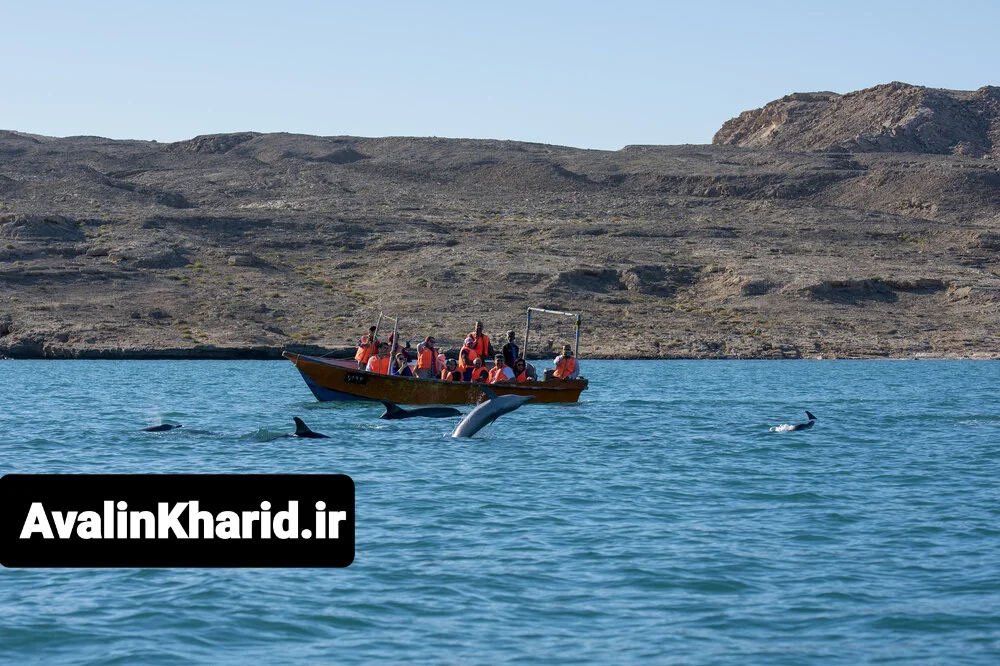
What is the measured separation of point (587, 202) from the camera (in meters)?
105

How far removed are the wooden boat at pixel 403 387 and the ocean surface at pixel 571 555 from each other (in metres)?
2.61

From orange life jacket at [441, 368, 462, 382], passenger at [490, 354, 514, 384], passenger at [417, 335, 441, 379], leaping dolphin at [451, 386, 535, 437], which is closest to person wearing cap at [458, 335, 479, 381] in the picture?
orange life jacket at [441, 368, 462, 382]

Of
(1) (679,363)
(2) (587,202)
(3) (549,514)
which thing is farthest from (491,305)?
(3) (549,514)

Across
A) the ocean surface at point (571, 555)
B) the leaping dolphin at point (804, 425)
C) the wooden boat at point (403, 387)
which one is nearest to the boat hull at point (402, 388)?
the wooden boat at point (403, 387)

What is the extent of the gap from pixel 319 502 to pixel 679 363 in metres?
54.3

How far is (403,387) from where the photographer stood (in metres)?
31.6

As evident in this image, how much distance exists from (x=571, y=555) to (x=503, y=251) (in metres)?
71.4

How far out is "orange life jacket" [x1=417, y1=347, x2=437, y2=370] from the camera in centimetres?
3203

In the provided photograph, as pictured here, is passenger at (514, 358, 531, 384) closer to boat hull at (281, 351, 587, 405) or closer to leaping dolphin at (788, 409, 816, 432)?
boat hull at (281, 351, 587, 405)

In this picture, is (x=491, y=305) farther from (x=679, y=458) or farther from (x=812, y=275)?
(x=679, y=458)

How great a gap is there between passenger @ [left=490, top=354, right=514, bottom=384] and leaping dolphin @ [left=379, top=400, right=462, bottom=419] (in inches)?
115

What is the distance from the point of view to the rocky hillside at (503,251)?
2689 inches

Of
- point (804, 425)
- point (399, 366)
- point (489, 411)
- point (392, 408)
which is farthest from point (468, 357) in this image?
point (489, 411)

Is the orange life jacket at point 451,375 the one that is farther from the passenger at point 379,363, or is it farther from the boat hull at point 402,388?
the passenger at point 379,363
